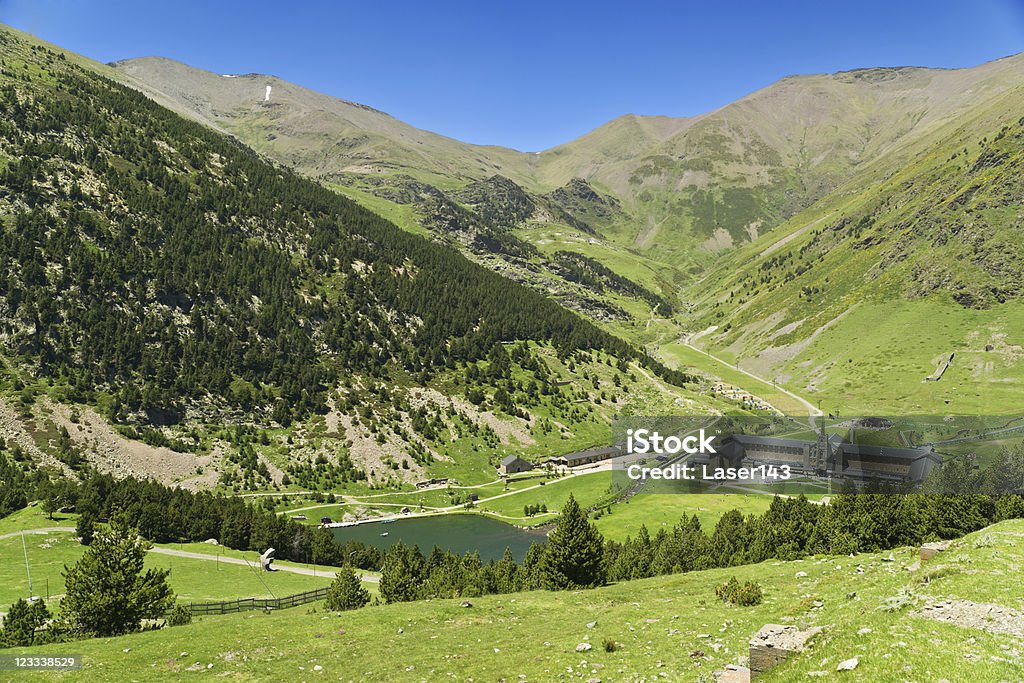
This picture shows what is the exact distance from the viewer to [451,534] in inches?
4397

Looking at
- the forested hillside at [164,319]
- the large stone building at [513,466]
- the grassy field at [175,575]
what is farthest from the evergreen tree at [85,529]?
the large stone building at [513,466]

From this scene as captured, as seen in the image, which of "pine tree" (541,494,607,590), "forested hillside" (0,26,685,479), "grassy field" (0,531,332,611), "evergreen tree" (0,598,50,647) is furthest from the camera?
"forested hillside" (0,26,685,479)

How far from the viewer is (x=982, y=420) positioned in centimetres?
16238

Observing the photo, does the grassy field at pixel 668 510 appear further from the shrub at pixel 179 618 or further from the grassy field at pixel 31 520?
the grassy field at pixel 31 520

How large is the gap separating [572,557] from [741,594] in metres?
16.9

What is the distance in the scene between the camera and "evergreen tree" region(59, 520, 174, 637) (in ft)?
117

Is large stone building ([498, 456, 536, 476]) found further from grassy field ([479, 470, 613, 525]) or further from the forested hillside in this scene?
the forested hillside

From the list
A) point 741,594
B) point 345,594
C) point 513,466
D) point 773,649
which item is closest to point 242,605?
point 345,594

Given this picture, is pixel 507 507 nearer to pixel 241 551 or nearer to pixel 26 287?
pixel 241 551

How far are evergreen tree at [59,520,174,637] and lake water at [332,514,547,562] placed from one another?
64.1 m

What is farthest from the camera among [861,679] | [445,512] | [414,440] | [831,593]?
[414,440]

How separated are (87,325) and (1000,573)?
173505 millimetres

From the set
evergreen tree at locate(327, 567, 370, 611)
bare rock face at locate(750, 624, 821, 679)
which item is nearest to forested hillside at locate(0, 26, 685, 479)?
evergreen tree at locate(327, 567, 370, 611)

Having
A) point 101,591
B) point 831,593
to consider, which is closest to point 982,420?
point 831,593
